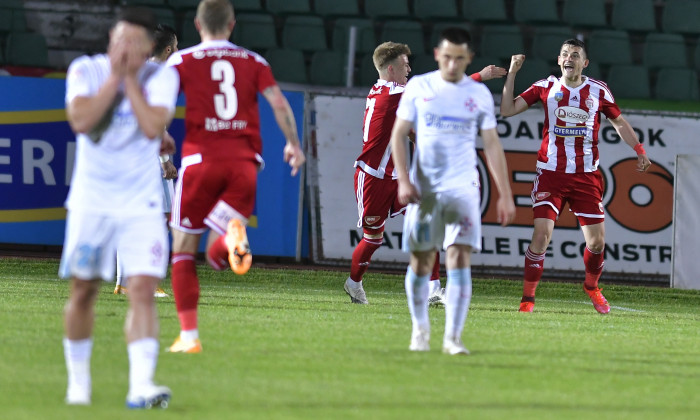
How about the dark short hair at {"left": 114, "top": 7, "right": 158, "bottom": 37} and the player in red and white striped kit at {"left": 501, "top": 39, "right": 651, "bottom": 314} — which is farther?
the player in red and white striped kit at {"left": 501, "top": 39, "right": 651, "bottom": 314}

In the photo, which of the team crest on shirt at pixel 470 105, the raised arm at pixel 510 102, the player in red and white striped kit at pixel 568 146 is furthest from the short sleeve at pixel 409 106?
the player in red and white striped kit at pixel 568 146

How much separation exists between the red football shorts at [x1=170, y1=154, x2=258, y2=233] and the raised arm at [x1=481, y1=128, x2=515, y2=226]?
1411 millimetres

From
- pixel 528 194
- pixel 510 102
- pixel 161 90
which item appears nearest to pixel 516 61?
pixel 510 102

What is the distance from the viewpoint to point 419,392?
5.28 meters

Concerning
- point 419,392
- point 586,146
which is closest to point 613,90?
point 586,146

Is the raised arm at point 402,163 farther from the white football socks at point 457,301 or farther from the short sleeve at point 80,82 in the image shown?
the short sleeve at point 80,82

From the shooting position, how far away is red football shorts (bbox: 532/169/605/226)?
10.3 metres

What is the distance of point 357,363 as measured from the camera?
618cm

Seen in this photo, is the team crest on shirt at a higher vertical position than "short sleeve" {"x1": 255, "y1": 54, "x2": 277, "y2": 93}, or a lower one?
lower

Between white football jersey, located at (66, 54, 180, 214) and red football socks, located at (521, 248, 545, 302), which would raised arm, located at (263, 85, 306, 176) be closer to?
white football jersey, located at (66, 54, 180, 214)

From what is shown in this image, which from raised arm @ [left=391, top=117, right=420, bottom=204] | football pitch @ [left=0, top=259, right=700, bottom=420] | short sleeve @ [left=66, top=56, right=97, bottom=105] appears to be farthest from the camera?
raised arm @ [left=391, top=117, right=420, bottom=204]

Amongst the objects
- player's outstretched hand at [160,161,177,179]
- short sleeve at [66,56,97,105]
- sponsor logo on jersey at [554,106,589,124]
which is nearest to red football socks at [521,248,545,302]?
sponsor logo on jersey at [554,106,589,124]

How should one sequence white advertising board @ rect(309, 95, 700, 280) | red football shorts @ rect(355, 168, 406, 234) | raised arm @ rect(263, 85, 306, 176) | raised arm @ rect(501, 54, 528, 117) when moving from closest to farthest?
raised arm @ rect(263, 85, 306, 176)
raised arm @ rect(501, 54, 528, 117)
red football shorts @ rect(355, 168, 406, 234)
white advertising board @ rect(309, 95, 700, 280)

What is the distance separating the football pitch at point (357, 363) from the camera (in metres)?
4.90
